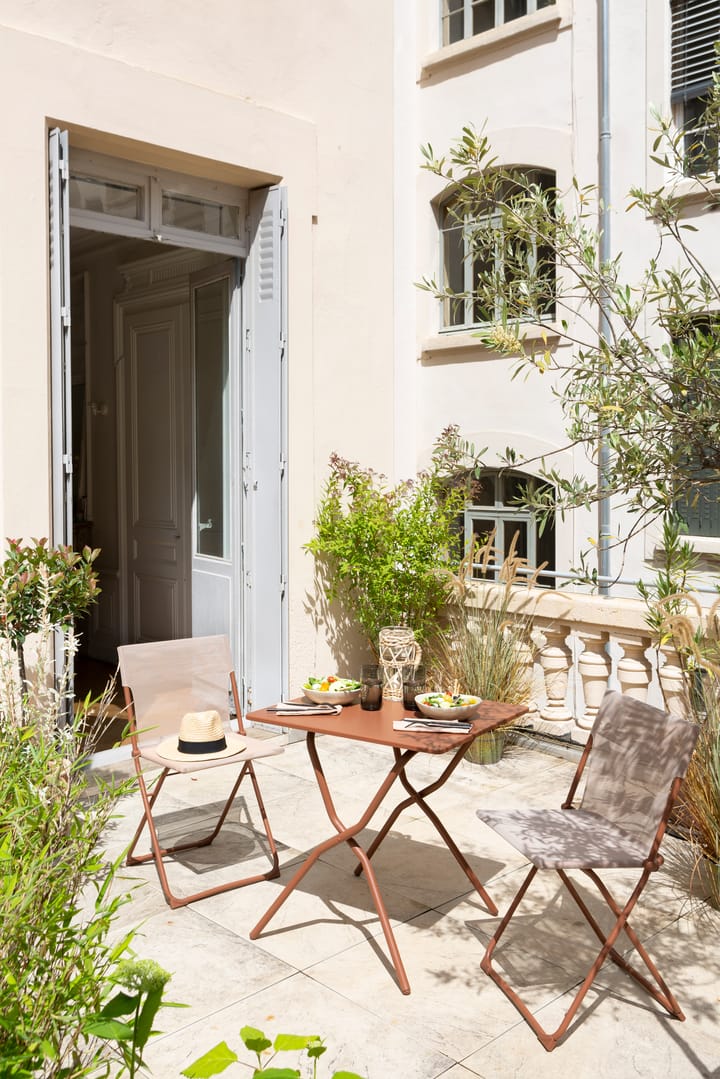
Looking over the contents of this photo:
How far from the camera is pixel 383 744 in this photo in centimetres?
382

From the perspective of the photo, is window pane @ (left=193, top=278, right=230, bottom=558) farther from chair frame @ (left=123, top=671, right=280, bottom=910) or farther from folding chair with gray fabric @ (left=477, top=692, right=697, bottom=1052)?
folding chair with gray fabric @ (left=477, top=692, right=697, bottom=1052)

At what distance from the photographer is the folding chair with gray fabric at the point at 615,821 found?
311 centimetres

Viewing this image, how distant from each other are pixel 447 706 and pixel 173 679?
1.40 meters

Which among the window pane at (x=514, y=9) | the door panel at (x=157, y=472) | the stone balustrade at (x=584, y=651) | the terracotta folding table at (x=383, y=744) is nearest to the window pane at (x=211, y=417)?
the door panel at (x=157, y=472)

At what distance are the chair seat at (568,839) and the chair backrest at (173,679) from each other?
167 cm

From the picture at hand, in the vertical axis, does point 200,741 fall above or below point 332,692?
below

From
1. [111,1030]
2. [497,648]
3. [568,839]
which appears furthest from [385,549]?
[111,1030]

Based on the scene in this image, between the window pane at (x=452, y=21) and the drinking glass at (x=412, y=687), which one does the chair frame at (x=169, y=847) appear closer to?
the drinking glass at (x=412, y=687)

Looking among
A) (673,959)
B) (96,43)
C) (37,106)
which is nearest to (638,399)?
(673,959)

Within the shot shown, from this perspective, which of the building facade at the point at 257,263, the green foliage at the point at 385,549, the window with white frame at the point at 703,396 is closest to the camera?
the window with white frame at the point at 703,396

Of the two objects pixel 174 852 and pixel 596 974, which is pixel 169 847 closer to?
pixel 174 852

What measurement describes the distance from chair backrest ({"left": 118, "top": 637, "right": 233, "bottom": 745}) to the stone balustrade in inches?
72.8

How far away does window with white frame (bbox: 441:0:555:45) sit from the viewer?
8.38 m

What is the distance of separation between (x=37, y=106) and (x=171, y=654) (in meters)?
3.00
